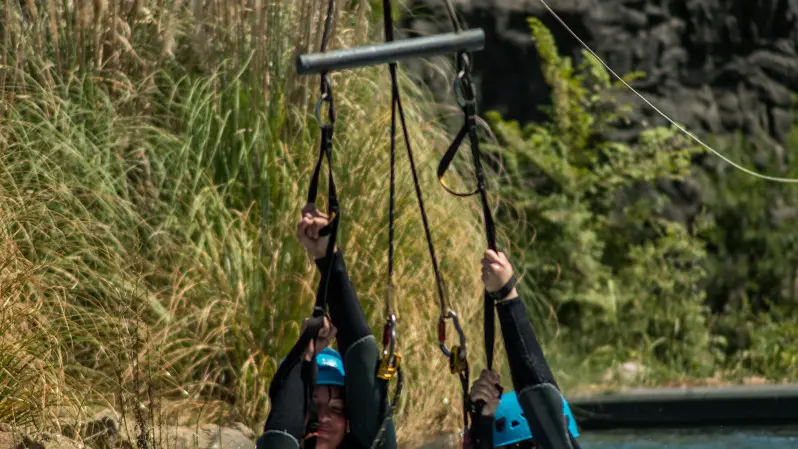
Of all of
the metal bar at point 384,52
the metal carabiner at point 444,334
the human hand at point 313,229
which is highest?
the metal bar at point 384,52

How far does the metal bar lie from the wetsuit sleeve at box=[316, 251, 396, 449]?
0.60 m

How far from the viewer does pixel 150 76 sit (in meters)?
6.52

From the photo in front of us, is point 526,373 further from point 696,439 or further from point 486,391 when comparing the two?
point 696,439

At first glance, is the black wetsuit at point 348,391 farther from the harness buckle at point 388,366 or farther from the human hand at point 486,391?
the human hand at point 486,391

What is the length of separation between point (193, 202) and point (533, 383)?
322 cm

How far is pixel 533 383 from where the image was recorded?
3238mm

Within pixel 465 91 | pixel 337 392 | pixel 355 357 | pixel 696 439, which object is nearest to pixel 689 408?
pixel 696 439

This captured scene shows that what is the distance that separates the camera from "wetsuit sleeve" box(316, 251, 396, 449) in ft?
11.7

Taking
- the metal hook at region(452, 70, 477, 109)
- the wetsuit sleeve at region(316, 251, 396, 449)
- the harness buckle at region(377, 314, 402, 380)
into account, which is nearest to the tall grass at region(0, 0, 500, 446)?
the wetsuit sleeve at region(316, 251, 396, 449)

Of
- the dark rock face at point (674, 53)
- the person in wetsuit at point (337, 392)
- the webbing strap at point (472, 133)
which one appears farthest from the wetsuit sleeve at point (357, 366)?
the dark rock face at point (674, 53)

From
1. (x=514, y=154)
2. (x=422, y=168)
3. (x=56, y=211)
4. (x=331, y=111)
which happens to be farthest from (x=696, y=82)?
(x=331, y=111)

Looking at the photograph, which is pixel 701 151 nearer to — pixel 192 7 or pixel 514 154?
pixel 514 154

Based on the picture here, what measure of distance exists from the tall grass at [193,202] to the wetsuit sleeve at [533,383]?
2.26m

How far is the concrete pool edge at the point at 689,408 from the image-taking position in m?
7.84
